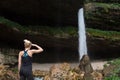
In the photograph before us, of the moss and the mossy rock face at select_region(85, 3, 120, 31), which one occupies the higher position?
the mossy rock face at select_region(85, 3, 120, 31)

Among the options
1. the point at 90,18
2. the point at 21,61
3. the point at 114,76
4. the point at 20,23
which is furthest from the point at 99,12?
the point at 21,61

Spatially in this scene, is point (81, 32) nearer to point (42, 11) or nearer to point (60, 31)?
point (60, 31)

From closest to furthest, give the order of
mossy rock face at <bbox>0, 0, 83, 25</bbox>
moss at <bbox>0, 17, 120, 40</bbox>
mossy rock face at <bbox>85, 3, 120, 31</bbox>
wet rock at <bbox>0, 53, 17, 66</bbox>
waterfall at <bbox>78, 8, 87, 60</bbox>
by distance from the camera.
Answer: wet rock at <bbox>0, 53, 17, 66</bbox> < mossy rock face at <bbox>0, 0, 83, 25</bbox> < moss at <bbox>0, 17, 120, 40</bbox> < waterfall at <bbox>78, 8, 87, 60</bbox> < mossy rock face at <bbox>85, 3, 120, 31</bbox>

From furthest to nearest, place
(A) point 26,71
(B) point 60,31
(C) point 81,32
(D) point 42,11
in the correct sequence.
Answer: (C) point 81,32 → (B) point 60,31 → (D) point 42,11 → (A) point 26,71

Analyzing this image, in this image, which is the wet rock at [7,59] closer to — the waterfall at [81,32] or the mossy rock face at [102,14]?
the waterfall at [81,32]

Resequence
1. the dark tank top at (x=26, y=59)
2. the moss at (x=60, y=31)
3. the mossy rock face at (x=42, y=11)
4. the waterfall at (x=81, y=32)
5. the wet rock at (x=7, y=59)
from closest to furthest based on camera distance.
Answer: the dark tank top at (x=26, y=59), the wet rock at (x=7, y=59), the mossy rock face at (x=42, y=11), the moss at (x=60, y=31), the waterfall at (x=81, y=32)

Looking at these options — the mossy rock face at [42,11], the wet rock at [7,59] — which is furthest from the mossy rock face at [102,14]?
the wet rock at [7,59]

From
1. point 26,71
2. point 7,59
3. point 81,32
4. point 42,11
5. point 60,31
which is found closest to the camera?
point 26,71

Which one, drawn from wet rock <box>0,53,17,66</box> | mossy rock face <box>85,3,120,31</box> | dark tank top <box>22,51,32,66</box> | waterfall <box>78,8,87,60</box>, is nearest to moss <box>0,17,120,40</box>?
waterfall <box>78,8,87,60</box>

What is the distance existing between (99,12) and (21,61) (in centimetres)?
1001

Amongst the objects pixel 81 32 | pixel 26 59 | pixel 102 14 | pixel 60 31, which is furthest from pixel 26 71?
pixel 102 14

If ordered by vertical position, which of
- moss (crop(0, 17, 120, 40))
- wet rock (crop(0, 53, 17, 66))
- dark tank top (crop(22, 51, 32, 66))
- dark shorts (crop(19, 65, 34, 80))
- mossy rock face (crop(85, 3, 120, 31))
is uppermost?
mossy rock face (crop(85, 3, 120, 31))

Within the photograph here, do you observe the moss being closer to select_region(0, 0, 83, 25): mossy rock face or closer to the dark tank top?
select_region(0, 0, 83, 25): mossy rock face

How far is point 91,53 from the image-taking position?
66.4ft
